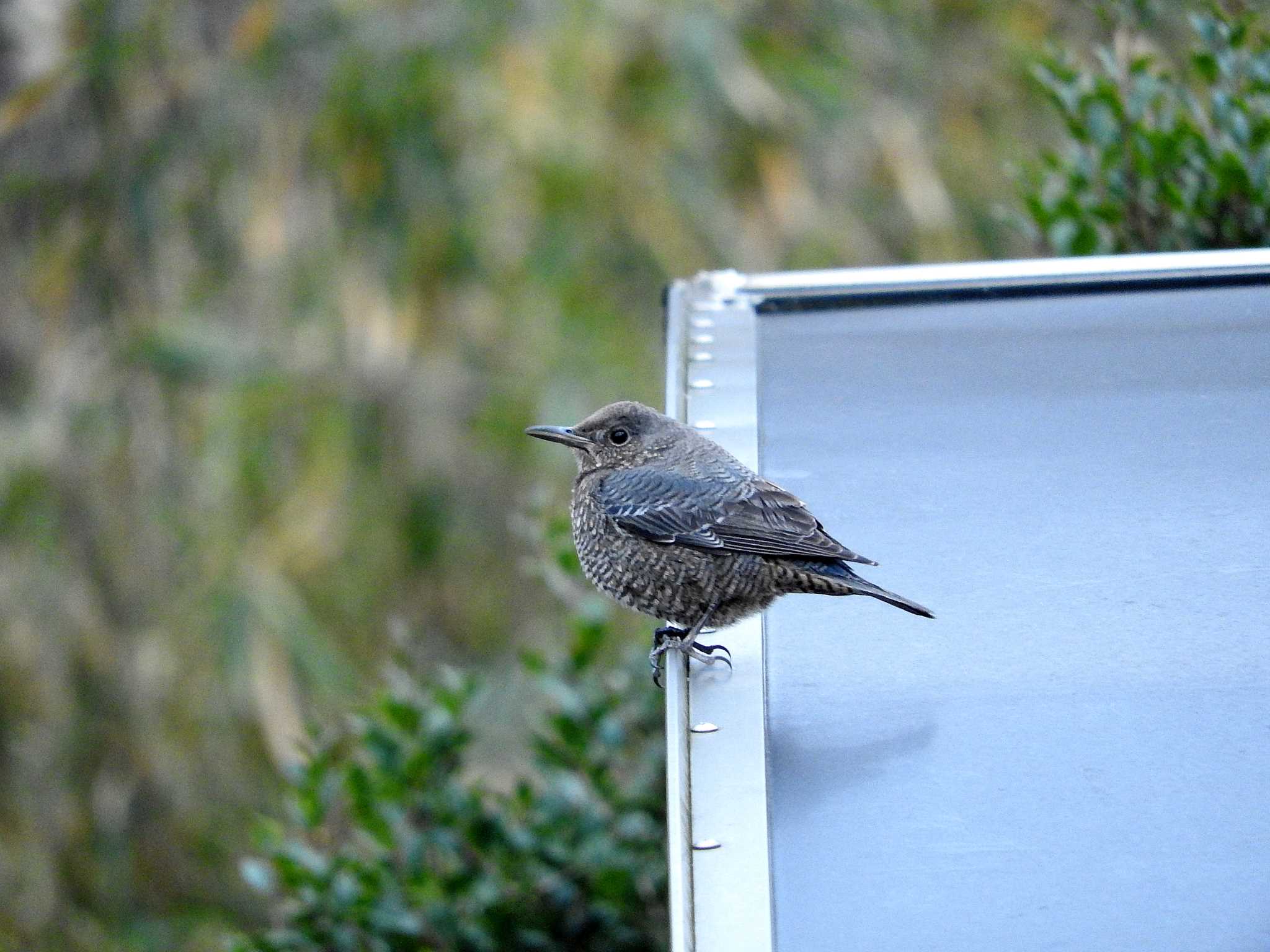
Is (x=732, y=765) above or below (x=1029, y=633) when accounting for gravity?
below

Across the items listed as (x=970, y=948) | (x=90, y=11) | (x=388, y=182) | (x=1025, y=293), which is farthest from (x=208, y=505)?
(x=970, y=948)

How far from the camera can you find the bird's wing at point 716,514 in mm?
2273

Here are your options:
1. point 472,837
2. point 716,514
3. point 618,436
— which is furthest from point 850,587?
point 472,837

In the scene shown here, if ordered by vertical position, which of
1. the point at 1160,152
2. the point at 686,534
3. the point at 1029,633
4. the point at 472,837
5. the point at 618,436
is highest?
the point at 1160,152

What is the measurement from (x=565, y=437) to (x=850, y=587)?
0.90 meters

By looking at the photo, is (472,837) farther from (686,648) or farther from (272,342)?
(272,342)

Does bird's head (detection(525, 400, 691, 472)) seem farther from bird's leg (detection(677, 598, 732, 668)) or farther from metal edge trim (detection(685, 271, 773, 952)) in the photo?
bird's leg (detection(677, 598, 732, 668))

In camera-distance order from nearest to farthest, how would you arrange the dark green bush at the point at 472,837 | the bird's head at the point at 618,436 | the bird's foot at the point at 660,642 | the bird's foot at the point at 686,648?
1. the bird's foot at the point at 686,648
2. the bird's foot at the point at 660,642
3. the bird's head at the point at 618,436
4. the dark green bush at the point at 472,837

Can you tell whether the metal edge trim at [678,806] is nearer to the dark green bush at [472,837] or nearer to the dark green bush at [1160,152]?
the dark green bush at [472,837]

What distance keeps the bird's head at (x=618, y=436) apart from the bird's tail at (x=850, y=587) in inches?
19.2

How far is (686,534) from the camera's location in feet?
8.56

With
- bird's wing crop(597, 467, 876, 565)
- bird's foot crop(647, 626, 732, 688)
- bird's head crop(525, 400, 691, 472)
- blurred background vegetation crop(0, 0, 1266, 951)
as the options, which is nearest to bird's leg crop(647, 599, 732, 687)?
bird's foot crop(647, 626, 732, 688)

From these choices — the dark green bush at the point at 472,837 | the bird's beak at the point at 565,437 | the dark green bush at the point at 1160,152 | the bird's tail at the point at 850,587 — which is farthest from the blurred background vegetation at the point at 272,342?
the bird's tail at the point at 850,587

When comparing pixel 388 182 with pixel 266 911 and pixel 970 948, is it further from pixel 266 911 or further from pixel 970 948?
pixel 970 948
